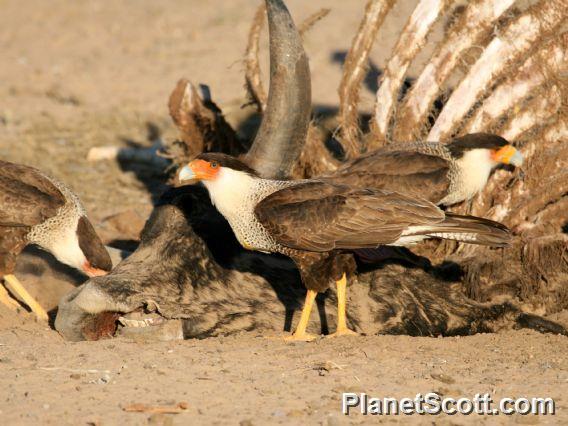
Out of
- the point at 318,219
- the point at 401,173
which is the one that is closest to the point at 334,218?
the point at 318,219

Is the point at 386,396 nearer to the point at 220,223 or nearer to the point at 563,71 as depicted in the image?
the point at 220,223

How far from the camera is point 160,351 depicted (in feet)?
19.5

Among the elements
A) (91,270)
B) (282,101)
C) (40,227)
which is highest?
(282,101)

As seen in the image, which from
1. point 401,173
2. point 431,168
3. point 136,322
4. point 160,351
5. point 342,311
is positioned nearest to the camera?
point 160,351

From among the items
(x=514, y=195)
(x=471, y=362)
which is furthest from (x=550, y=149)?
(x=471, y=362)

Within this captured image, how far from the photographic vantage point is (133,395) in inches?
203

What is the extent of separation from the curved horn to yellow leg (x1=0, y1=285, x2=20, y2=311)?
76.3 inches

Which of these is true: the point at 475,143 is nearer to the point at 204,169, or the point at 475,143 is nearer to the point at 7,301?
the point at 204,169

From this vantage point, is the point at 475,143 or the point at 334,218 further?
the point at 475,143

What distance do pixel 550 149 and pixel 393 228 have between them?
2.00 m

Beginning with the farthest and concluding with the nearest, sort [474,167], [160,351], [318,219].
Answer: [474,167]
[318,219]
[160,351]

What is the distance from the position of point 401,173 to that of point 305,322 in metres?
1.47

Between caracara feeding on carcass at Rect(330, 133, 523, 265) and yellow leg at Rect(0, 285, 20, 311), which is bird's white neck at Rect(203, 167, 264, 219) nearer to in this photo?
caracara feeding on carcass at Rect(330, 133, 523, 265)

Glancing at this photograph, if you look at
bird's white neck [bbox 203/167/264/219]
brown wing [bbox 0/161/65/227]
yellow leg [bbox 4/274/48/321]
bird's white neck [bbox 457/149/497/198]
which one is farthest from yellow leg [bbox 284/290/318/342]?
brown wing [bbox 0/161/65/227]
